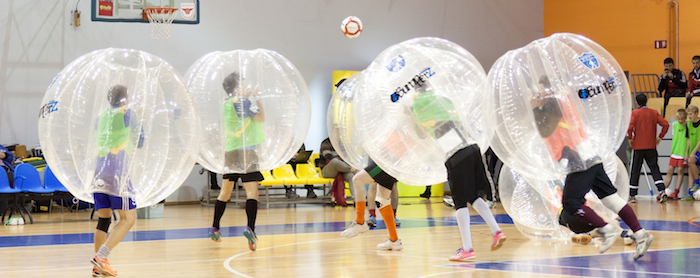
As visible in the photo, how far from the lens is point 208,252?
675 cm

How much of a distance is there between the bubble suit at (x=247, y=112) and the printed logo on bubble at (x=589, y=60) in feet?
7.72

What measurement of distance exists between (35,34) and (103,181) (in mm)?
10067

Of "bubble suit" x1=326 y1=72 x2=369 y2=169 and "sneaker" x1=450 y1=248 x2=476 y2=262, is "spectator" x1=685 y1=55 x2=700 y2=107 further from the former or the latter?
"sneaker" x1=450 y1=248 x2=476 y2=262

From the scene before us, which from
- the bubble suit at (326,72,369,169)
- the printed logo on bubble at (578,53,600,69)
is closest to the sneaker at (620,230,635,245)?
the printed logo on bubble at (578,53,600,69)

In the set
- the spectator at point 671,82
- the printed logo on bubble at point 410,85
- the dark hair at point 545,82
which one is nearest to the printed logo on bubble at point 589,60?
the dark hair at point 545,82

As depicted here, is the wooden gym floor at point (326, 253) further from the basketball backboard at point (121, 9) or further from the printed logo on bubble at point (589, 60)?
the basketball backboard at point (121, 9)

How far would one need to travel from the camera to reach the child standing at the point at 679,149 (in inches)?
528

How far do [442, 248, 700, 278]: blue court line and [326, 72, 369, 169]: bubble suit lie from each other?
5.40ft

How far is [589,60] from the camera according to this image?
5.09 m

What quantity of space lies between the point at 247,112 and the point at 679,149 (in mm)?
9874

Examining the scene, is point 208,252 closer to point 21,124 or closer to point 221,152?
point 221,152

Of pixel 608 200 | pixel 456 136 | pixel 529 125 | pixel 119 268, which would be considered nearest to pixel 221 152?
pixel 119 268

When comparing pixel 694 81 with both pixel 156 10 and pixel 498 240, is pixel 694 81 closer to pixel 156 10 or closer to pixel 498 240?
pixel 156 10

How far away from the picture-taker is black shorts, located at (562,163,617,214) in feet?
17.6
